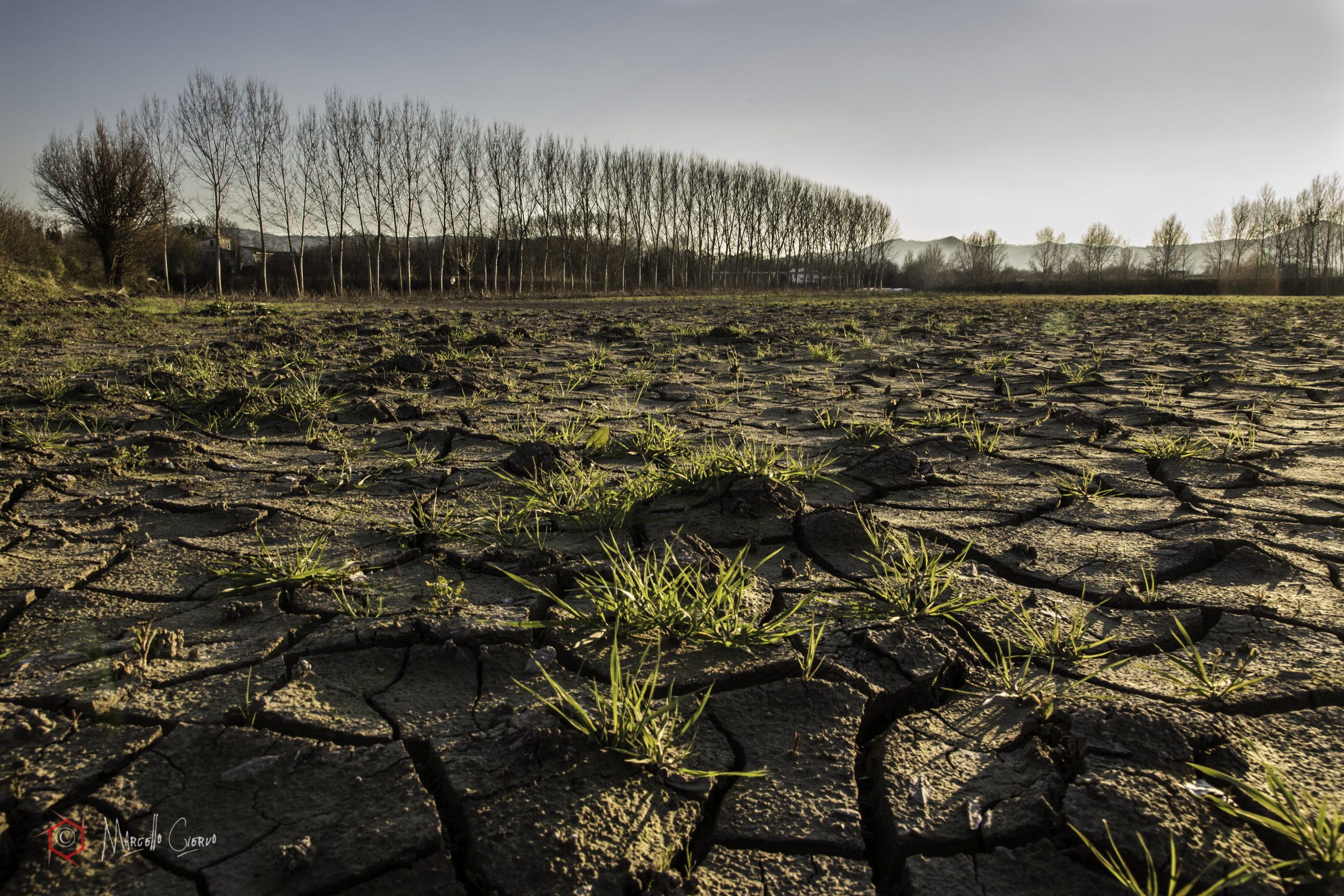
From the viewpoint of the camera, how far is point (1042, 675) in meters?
1.56

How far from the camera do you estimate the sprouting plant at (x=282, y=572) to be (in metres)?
1.93

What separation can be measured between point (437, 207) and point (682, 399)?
2910cm

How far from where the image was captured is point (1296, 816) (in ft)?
3.39

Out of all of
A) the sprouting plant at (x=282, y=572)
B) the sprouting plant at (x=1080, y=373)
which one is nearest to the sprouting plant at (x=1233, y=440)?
the sprouting plant at (x=1080, y=373)

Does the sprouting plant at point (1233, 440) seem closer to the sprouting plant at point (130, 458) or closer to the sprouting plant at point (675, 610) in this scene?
the sprouting plant at point (675, 610)

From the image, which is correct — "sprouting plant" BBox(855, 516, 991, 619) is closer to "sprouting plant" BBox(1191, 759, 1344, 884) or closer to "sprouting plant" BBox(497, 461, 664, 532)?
"sprouting plant" BBox(1191, 759, 1344, 884)

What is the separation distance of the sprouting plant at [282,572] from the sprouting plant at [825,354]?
202 inches

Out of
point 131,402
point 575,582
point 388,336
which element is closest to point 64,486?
point 131,402

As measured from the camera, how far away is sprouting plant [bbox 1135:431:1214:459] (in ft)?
10.1

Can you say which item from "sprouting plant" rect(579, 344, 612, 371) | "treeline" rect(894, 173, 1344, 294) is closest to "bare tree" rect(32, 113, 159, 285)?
"sprouting plant" rect(579, 344, 612, 371)

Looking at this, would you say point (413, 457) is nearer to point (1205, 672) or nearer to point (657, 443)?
point (657, 443)

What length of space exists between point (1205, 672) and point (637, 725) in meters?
1.23

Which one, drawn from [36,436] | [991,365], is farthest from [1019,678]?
[991,365]

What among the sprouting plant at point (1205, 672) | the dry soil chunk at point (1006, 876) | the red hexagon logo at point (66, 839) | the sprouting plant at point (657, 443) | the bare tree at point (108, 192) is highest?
the bare tree at point (108, 192)
